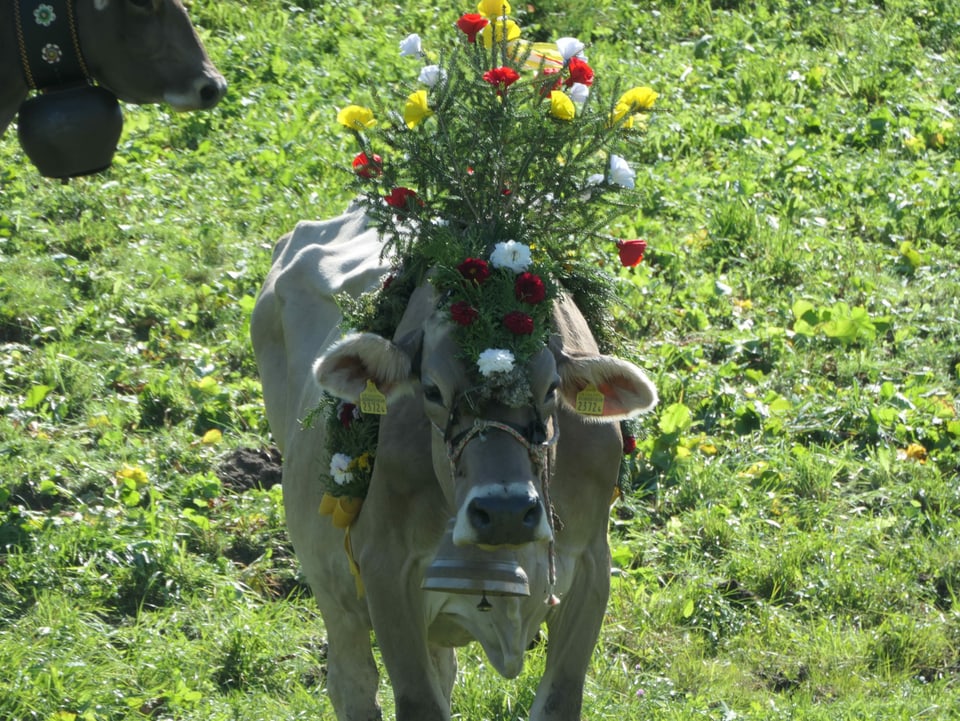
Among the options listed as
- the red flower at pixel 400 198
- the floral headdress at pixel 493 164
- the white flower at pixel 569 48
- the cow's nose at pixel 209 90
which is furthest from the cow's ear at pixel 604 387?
the cow's nose at pixel 209 90

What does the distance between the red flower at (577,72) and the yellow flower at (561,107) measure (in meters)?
0.21

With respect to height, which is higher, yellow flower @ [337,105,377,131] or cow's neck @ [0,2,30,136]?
cow's neck @ [0,2,30,136]

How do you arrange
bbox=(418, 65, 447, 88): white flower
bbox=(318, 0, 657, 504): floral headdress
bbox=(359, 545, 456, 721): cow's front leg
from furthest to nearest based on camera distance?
bbox=(418, 65, 447, 88): white flower → bbox=(318, 0, 657, 504): floral headdress → bbox=(359, 545, 456, 721): cow's front leg

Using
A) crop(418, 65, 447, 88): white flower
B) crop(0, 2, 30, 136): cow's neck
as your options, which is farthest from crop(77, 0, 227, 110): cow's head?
crop(418, 65, 447, 88): white flower

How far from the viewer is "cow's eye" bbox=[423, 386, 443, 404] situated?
189 inches

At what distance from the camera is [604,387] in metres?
4.96

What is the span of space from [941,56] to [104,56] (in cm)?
1026

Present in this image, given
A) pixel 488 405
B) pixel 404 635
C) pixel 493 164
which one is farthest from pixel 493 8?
pixel 404 635

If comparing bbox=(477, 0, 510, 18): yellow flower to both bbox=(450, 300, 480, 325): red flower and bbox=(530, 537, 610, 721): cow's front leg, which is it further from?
bbox=(530, 537, 610, 721): cow's front leg

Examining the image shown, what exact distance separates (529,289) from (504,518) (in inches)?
31.6

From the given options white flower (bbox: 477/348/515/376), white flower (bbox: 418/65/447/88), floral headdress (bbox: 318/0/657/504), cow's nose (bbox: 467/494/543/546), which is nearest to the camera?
cow's nose (bbox: 467/494/543/546)

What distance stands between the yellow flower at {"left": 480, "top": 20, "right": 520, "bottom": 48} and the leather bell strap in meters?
1.40

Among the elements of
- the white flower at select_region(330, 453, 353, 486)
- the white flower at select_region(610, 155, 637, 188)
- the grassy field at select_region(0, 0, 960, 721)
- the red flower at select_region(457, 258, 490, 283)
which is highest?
the white flower at select_region(610, 155, 637, 188)

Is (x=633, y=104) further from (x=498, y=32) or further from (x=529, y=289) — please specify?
(x=529, y=289)
